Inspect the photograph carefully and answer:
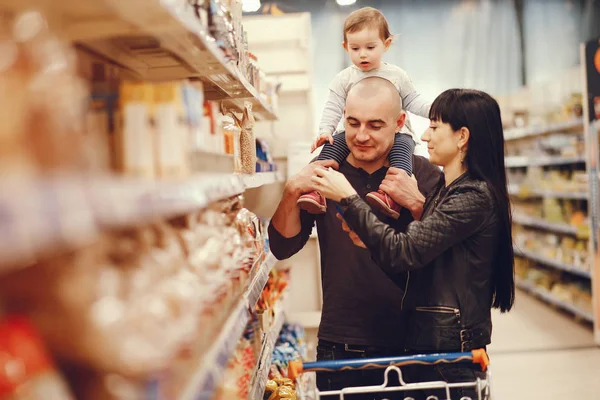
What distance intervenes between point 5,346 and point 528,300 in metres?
6.88

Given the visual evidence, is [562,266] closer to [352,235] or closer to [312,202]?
[352,235]

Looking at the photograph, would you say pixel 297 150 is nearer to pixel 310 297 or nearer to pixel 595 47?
pixel 310 297

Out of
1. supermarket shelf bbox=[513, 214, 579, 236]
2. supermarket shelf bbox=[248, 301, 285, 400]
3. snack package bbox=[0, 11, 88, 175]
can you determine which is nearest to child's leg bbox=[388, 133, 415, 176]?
supermarket shelf bbox=[248, 301, 285, 400]

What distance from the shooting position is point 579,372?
415 cm

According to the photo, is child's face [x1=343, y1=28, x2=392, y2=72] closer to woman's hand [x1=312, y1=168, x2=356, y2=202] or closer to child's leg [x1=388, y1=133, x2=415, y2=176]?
child's leg [x1=388, y1=133, x2=415, y2=176]

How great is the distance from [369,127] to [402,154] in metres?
0.18

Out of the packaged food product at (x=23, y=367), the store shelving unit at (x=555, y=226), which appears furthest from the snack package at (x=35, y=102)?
the store shelving unit at (x=555, y=226)

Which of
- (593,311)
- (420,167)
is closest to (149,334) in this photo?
(420,167)

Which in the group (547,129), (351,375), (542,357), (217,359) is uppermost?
(547,129)

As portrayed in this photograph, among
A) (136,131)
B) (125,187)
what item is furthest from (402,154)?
(125,187)

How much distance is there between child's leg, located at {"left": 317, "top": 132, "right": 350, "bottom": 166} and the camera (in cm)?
235

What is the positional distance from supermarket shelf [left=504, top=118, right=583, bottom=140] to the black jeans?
399 centimetres

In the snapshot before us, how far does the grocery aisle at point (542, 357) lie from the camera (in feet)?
12.6

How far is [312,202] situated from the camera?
2.12m
